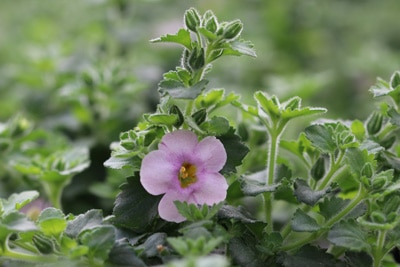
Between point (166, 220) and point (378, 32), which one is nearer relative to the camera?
point (166, 220)

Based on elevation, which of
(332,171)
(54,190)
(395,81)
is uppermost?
(395,81)

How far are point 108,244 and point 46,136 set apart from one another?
0.61m

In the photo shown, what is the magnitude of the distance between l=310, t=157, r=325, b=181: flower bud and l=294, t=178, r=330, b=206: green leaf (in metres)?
0.04

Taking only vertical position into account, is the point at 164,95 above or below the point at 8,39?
above

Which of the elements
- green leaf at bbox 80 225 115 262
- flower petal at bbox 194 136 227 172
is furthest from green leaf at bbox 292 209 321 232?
green leaf at bbox 80 225 115 262

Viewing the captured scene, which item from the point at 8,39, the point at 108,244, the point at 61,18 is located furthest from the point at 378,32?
the point at 108,244

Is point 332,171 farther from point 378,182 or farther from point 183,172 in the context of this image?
point 183,172

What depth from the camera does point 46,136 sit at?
4.16 ft

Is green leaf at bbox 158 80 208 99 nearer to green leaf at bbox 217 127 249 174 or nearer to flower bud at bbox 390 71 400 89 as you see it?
green leaf at bbox 217 127 249 174

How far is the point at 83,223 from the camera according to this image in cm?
77

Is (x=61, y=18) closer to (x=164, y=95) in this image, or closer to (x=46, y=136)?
(x=46, y=136)

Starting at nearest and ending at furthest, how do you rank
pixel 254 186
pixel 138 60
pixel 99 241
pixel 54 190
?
pixel 99 241 < pixel 254 186 < pixel 54 190 < pixel 138 60

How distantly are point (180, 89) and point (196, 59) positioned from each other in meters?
0.04

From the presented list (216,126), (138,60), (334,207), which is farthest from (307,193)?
(138,60)
